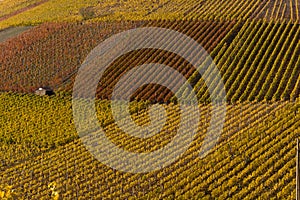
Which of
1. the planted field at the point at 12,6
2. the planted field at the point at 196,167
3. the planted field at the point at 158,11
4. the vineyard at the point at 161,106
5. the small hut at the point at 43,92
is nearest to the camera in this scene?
the planted field at the point at 196,167

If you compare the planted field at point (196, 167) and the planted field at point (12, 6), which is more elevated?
the planted field at point (12, 6)

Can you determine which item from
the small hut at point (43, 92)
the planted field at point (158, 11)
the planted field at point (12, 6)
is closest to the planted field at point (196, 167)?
the small hut at point (43, 92)

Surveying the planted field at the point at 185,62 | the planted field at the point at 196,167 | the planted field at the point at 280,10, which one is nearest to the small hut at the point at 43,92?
the planted field at the point at 185,62

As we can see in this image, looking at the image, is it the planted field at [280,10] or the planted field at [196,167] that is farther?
the planted field at [280,10]

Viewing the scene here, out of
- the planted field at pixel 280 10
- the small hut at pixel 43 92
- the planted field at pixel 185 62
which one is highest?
the planted field at pixel 280 10

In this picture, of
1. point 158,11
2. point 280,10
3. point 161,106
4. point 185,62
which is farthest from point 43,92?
point 280,10

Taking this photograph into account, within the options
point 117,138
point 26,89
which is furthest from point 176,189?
point 26,89

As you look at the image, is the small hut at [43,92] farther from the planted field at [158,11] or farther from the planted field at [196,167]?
the planted field at [158,11]

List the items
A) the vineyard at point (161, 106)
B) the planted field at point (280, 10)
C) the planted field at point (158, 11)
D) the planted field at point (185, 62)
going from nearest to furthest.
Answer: the vineyard at point (161, 106)
the planted field at point (185, 62)
the planted field at point (280, 10)
the planted field at point (158, 11)

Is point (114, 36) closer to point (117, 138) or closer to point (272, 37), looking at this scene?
point (272, 37)
